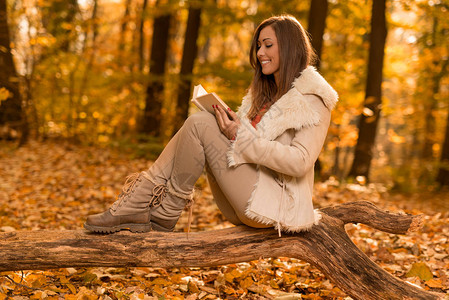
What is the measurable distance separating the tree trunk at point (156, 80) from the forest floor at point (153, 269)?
170cm

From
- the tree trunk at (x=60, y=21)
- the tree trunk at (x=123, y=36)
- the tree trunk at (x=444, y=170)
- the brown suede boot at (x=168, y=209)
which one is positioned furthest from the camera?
the tree trunk at (x=123, y=36)

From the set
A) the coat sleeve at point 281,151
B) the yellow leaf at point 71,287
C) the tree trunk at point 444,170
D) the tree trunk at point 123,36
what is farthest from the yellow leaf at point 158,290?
the tree trunk at point 123,36

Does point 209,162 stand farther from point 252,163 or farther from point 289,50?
point 289,50

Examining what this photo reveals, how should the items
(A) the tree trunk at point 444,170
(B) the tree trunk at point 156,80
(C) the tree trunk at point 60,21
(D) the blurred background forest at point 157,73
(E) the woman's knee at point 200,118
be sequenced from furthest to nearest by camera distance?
1. (B) the tree trunk at point 156,80
2. (A) the tree trunk at point 444,170
3. (C) the tree trunk at point 60,21
4. (D) the blurred background forest at point 157,73
5. (E) the woman's knee at point 200,118

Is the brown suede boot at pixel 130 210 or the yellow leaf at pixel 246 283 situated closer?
the brown suede boot at pixel 130 210

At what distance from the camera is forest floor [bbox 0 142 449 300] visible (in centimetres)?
270

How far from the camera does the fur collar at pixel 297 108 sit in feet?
7.98

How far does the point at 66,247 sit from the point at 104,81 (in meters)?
7.09

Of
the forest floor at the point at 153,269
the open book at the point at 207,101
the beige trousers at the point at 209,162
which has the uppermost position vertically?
the open book at the point at 207,101

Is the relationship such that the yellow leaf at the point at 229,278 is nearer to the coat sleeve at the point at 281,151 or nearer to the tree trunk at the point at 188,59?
the coat sleeve at the point at 281,151

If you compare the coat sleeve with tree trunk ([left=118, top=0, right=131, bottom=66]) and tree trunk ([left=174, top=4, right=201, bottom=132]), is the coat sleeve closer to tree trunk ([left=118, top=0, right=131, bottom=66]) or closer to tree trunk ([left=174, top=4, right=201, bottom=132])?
tree trunk ([left=174, top=4, right=201, bottom=132])

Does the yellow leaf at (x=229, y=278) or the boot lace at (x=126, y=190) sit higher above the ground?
the boot lace at (x=126, y=190)

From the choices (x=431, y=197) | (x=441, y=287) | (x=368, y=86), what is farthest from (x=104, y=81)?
(x=441, y=287)

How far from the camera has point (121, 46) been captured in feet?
38.0
